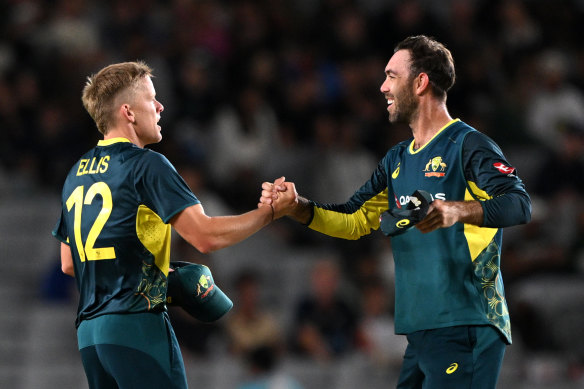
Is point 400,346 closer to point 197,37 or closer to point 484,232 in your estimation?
point 484,232

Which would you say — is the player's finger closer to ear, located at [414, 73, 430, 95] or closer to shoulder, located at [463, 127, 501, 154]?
ear, located at [414, 73, 430, 95]

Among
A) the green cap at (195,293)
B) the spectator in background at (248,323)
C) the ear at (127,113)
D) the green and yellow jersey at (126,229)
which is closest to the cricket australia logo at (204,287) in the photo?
the green cap at (195,293)

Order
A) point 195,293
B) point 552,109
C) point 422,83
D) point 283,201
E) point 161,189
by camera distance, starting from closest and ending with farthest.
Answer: point 161,189, point 195,293, point 422,83, point 283,201, point 552,109

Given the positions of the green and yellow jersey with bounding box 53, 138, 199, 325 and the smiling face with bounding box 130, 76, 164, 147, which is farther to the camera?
the smiling face with bounding box 130, 76, 164, 147

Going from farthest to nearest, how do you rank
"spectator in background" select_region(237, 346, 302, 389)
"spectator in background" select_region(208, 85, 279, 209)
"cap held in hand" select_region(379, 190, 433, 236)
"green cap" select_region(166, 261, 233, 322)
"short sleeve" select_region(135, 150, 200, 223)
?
"spectator in background" select_region(208, 85, 279, 209) < "spectator in background" select_region(237, 346, 302, 389) < "green cap" select_region(166, 261, 233, 322) < "short sleeve" select_region(135, 150, 200, 223) < "cap held in hand" select_region(379, 190, 433, 236)

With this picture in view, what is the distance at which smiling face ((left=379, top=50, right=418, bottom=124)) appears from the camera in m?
4.72

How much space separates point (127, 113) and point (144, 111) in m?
0.09

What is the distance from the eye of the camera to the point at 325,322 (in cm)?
897

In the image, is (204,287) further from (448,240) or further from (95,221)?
(448,240)

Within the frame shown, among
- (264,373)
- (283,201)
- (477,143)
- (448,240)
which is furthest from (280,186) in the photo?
(264,373)

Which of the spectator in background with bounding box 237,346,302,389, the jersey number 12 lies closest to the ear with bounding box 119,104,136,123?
the jersey number 12

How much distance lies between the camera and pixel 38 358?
9.20 meters

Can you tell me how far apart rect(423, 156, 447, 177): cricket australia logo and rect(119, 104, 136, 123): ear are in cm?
148

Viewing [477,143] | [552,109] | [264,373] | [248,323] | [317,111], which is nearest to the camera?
[477,143]
